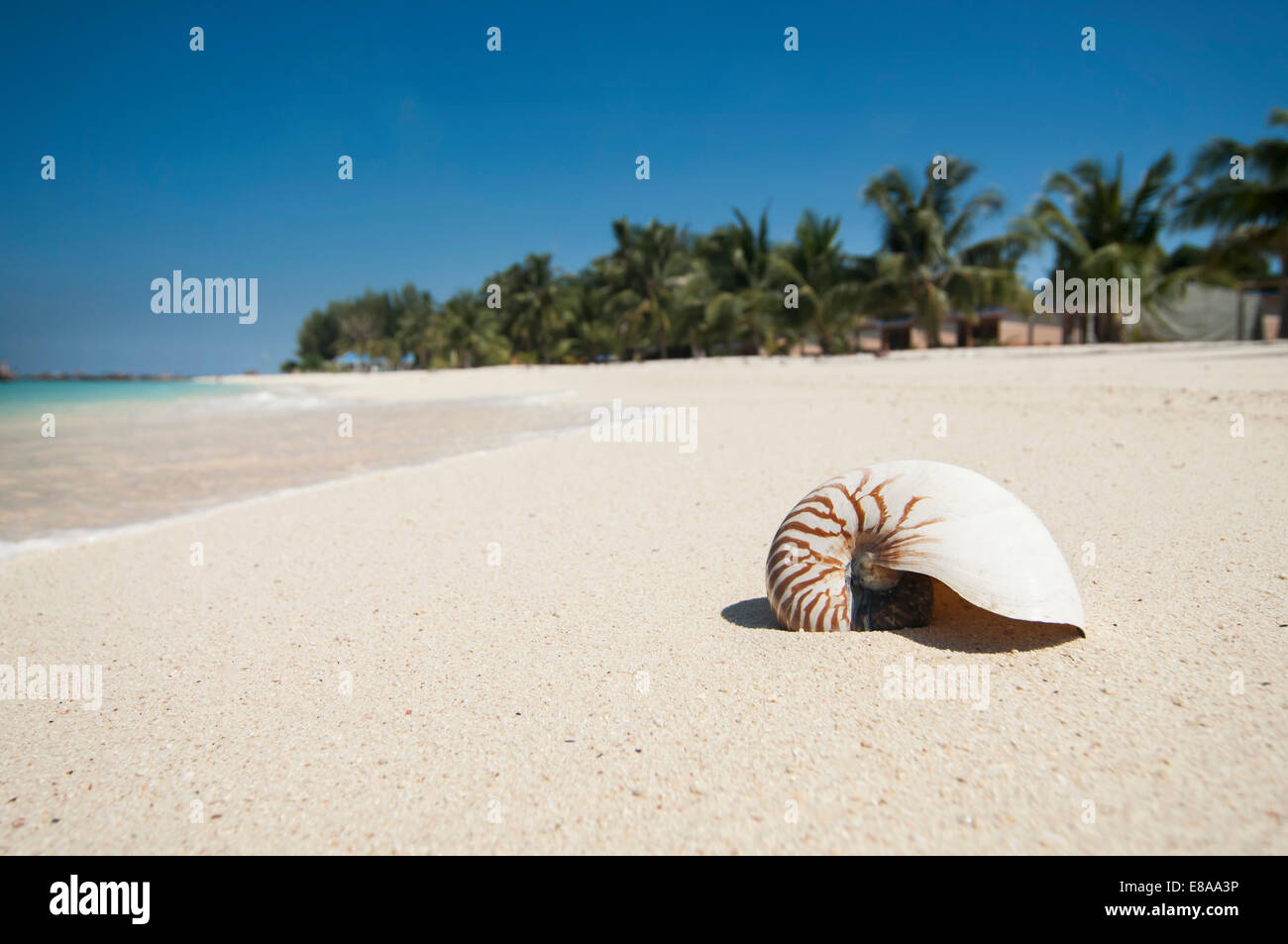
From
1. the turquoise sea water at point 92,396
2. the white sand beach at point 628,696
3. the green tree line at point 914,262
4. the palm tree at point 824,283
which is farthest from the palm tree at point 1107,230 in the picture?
the turquoise sea water at point 92,396

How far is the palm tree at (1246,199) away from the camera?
18.6 meters

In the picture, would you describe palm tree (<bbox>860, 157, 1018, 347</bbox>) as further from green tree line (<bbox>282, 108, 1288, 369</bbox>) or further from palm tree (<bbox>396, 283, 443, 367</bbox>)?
palm tree (<bbox>396, 283, 443, 367</bbox>)

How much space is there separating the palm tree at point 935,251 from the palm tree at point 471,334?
117 ft

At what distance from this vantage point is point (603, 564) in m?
3.89

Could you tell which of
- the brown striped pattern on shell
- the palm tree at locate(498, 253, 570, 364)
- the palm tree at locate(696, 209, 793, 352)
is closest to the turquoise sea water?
the palm tree at locate(498, 253, 570, 364)

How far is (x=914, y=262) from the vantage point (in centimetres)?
2723

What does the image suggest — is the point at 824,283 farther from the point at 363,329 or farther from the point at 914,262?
the point at 363,329

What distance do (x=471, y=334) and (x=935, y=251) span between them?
135ft

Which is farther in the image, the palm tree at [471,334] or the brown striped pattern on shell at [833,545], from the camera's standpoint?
A: the palm tree at [471,334]

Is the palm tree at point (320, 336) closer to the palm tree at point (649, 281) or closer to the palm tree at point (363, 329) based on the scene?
the palm tree at point (363, 329)

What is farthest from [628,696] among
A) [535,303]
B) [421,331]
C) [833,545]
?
[421,331]
